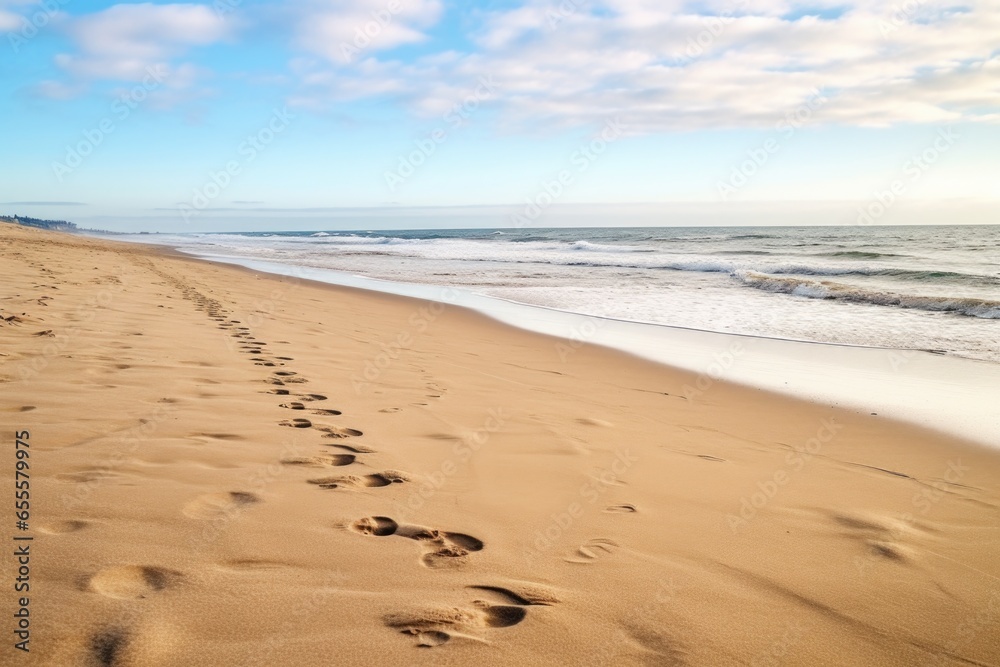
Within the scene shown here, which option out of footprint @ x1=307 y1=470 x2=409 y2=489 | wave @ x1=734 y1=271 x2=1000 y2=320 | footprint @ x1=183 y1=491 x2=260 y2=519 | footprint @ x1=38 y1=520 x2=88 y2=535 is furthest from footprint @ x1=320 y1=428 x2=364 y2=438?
wave @ x1=734 y1=271 x2=1000 y2=320

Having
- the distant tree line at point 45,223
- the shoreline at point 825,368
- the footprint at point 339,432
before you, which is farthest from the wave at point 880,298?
the distant tree line at point 45,223

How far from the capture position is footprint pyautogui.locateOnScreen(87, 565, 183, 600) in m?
1.81

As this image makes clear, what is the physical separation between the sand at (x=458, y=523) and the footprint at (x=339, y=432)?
0.12 feet

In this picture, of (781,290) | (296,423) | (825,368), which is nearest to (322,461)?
(296,423)

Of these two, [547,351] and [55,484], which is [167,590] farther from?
[547,351]

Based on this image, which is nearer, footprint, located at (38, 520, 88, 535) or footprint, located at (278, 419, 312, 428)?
footprint, located at (38, 520, 88, 535)

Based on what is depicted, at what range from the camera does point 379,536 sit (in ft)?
7.98

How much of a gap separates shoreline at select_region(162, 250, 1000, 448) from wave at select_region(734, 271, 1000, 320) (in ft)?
19.2

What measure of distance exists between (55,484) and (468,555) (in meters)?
1.76

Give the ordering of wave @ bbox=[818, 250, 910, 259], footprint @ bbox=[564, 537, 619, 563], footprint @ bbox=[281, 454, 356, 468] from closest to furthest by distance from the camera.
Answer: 1. footprint @ bbox=[564, 537, 619, 563]
2. footprint @ bbox=[281, 454, 356, 468]
3. wave @ bbox=[818, 250, 910, 259]

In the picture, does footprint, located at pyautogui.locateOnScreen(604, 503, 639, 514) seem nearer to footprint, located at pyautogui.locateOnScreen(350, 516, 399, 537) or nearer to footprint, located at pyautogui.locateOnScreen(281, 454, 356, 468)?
footprint, located at pyautogui.locateOnScreen(350, 516, 399, 537)

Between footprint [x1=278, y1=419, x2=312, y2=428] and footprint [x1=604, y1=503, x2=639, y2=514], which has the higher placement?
footprint [x1=278, y1=419, x2=312, y2=428]

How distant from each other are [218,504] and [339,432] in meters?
1.20

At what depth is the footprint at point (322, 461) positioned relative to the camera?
3102 mm
